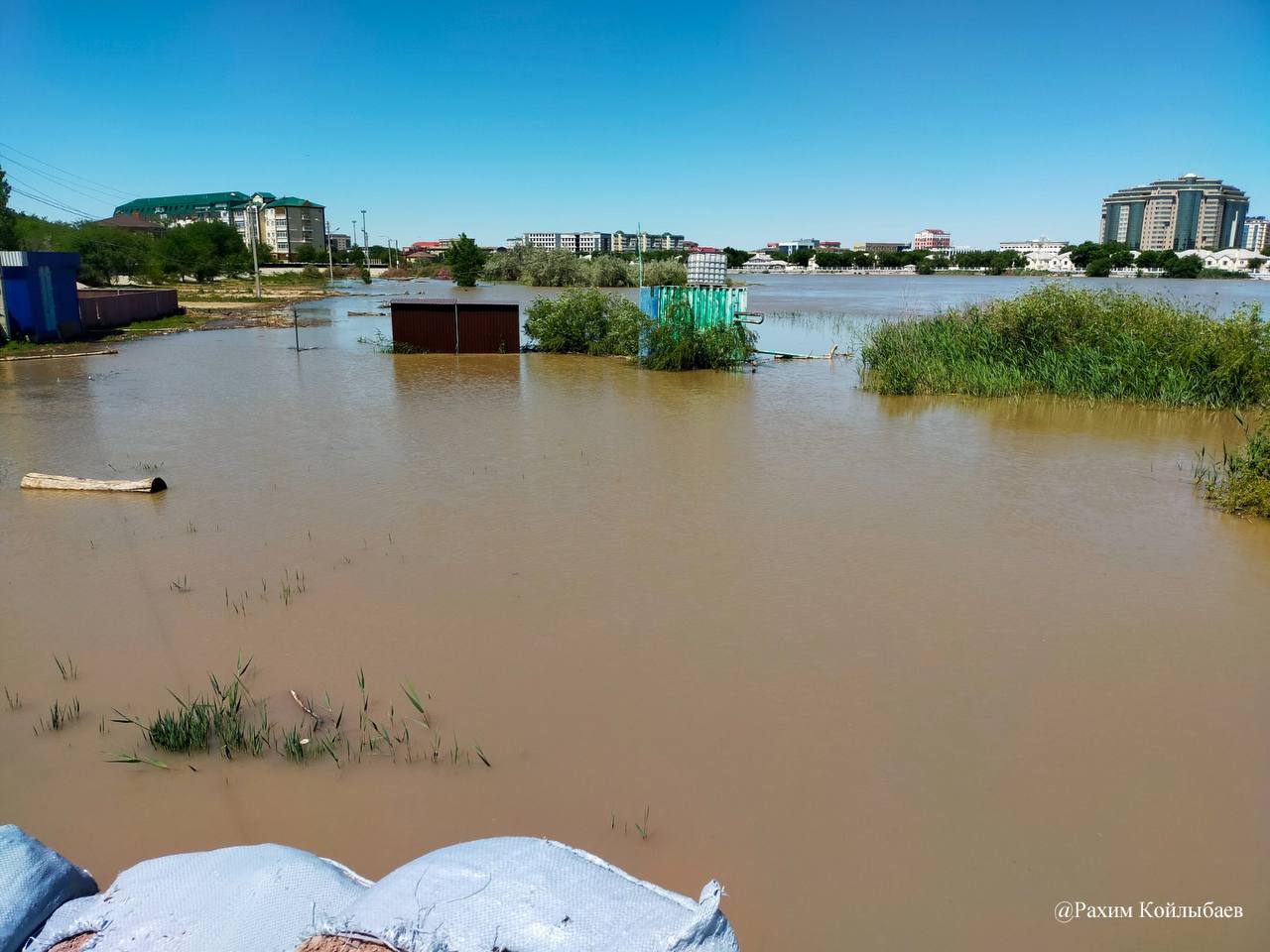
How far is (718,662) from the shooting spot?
547 cm

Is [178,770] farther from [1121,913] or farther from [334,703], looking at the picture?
[1121,913]

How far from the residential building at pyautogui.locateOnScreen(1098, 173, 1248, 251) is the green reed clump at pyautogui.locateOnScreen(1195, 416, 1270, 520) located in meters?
175

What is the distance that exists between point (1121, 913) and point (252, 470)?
9564 millimetres

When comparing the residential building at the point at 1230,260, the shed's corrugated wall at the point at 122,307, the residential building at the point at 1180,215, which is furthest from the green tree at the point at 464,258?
the residential building at the point at 1180,215

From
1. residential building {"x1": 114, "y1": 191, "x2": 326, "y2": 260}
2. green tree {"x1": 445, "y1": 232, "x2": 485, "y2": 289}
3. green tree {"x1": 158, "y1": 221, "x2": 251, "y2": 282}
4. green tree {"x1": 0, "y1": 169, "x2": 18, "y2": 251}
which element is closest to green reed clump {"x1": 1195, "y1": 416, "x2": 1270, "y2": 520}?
green tree {"x1": 0, "y1": 169, "x2": 18, "y2": 251}

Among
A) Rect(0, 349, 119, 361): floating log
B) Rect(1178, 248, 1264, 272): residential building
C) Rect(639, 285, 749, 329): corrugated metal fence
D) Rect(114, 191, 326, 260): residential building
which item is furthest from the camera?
Rect(114, 191, 326, 260): residential building

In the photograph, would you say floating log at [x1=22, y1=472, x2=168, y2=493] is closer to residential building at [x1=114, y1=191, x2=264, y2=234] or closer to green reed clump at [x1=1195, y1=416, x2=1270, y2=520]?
green reed clump at [x1=1195, y1=416, x2=1270, y2=520]

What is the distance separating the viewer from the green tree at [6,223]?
132 ft

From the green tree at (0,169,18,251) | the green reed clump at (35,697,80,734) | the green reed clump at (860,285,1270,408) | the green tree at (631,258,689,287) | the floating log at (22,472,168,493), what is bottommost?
the green reed clump at (35,697,80,734)

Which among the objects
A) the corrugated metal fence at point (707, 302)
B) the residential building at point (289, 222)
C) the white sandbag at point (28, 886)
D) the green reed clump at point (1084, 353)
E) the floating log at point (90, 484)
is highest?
the residential building at point (289, 222)

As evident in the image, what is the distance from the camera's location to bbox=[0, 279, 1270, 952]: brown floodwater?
3754 mm

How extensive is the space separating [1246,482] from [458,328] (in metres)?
17.0

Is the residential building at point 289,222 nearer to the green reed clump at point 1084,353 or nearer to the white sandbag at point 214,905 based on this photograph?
the green reed clump at point 1084,353

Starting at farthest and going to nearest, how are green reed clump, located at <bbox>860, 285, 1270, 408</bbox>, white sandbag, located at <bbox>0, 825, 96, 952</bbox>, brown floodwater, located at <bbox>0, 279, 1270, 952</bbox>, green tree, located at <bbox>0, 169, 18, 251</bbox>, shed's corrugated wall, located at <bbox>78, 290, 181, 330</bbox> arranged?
green tree, located at <bbox>0, 169, 18, 251</bbox>
shed's corrugated wall, located at <bbox>78, 290, 181, 330</bbox>
green reed clump, located at <bbox>860, 285, 1270, 408</bbox>
brown floodwater, located at <bbox>0, 279, 1270, 952</bbox>
white sandbag, located at <bbox>0, 825, 96, 952</bbox>
